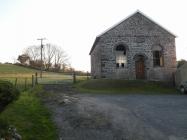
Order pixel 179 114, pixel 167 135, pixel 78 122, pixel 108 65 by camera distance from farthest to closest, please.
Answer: pixel 108 65
pixel 179 114
pixel 78 122
pixel 167 135

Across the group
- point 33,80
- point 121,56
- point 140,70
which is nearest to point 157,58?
point 140,70

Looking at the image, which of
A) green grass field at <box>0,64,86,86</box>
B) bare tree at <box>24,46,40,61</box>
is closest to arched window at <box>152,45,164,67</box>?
green grass field at <box>0,64,86,86</box>

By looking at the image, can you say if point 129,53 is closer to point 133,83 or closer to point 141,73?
point 141,73

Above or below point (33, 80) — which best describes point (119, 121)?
below

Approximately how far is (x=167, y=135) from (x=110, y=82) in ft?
57.1

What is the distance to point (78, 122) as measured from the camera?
11758 mm

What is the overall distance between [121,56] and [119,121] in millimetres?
19351

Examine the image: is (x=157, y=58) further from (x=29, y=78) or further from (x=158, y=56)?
(x=29, y=78)

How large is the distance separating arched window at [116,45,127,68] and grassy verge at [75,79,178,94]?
3.45 metres

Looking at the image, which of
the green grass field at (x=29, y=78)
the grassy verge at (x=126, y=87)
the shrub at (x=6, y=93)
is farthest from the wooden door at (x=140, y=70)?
the shrub at (x=6, y=93)

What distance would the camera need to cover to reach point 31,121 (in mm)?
11438

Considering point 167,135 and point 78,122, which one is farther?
point 78,122

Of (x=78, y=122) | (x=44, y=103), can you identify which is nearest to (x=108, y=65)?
(x=44, y=103)

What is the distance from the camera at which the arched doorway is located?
31.1 meters
